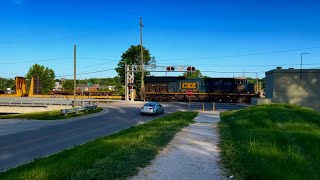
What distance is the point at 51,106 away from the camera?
48.0m

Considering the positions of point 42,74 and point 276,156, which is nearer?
point 276,156

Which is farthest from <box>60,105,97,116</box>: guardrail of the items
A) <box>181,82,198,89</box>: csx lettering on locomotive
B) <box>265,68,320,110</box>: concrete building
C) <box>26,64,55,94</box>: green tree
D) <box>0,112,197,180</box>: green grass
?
<box>26,64,55,94</box>: green tree

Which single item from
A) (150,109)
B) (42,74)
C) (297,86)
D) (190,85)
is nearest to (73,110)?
(150,109)

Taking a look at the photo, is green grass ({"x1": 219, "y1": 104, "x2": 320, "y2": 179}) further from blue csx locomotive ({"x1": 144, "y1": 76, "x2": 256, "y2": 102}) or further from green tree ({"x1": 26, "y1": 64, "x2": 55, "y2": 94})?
green tree ({"x1": 26, "y1": 64, "x2": 55, "y2": 94})

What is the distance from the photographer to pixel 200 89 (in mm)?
63250

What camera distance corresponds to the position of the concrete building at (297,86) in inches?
1331

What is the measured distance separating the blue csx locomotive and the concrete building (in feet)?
85.3

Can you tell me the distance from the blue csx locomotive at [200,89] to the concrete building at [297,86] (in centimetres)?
2599

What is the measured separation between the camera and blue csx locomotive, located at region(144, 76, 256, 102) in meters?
61.5

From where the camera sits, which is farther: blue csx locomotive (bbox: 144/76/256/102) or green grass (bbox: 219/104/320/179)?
blue csx locomotive (bbox: 144/76/256/102)

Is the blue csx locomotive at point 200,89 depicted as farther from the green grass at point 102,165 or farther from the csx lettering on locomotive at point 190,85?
the green grass at point 102,165

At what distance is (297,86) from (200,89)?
29.8m

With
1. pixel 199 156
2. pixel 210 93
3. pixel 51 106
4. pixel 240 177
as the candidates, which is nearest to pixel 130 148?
pixel 199 156

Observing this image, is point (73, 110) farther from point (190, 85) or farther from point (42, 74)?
point (42, 74)
